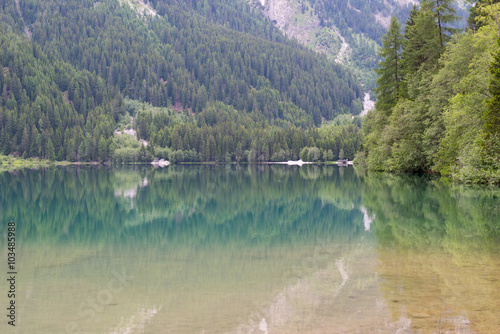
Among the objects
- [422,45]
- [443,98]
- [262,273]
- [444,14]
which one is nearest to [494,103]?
[443,98]

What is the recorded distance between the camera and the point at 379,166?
71562 mm

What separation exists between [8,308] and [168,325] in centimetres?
382

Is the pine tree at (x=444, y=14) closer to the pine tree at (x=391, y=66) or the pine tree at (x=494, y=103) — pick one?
the pine tree at (x=391, y=66)

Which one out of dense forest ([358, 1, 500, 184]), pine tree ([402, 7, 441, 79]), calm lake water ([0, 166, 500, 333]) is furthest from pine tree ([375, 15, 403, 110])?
calm lake water ([0, 166, 500, 333])


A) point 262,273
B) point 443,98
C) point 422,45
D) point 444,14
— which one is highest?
point 444,14

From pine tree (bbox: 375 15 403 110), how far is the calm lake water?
1710 inches

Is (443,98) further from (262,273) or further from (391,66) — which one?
(262,273)

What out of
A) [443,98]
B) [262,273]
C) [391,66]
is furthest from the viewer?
[391,66]

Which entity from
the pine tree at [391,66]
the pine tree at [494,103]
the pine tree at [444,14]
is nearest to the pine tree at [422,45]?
the pine tree at [444,14]

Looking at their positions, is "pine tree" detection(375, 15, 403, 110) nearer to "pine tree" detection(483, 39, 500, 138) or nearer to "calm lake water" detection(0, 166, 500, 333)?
"pine tree" detection(483, 39, 500, 138)

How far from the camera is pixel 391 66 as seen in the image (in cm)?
6638

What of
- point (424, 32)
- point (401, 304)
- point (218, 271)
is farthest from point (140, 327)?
point (424, 32)

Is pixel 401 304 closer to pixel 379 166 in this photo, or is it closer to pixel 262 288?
pixel 262 288

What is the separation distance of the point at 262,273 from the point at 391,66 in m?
59.9
